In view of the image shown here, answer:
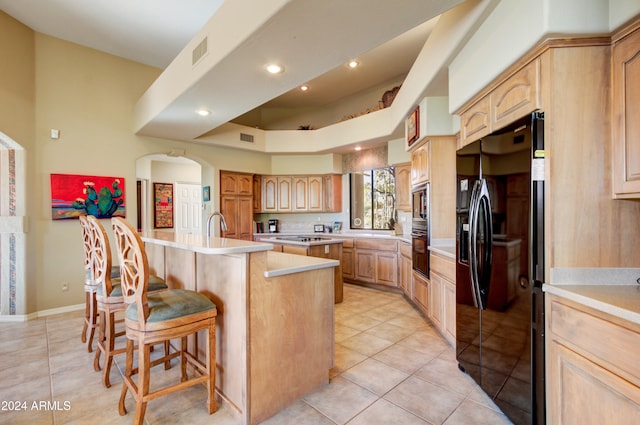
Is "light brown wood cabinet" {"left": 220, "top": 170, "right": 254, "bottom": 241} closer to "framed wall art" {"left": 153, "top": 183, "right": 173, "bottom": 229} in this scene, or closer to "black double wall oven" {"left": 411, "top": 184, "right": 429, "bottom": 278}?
"framed wall art" {"left": 153, "top": 183, "right": 173, "bottom": 229}

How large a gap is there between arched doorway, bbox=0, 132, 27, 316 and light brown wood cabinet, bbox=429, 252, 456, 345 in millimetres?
5044

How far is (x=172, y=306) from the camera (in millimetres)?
1802

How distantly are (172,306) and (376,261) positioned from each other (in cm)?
382

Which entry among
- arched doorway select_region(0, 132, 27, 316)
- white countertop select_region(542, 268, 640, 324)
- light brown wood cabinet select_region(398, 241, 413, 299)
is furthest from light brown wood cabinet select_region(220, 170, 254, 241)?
white countertop select_region(542, 268, 640, 324)

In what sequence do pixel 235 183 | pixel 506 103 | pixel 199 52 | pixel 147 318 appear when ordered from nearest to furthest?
pixel 147 318 → pixel 506 103 → pixel 199 52 → pixel 235 183

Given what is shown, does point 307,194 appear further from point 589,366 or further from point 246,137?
point 589,366

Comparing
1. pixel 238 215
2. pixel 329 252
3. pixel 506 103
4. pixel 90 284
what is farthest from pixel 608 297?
pixel 238 215

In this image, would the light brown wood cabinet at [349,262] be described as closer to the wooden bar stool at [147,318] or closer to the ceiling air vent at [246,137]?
the ceiling air vent at [246,137]

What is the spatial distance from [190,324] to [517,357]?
195 cm

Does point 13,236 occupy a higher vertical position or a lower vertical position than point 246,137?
lower

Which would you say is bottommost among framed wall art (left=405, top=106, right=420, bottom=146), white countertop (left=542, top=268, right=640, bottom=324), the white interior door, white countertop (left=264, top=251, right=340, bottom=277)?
white countertop (left=264, top=251, right=340, bottom=277)

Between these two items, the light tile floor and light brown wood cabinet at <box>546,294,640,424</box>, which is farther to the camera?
the light tile floor

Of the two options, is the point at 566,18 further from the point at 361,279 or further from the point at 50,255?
the point at 50,255

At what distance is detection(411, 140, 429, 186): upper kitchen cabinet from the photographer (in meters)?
3.60
